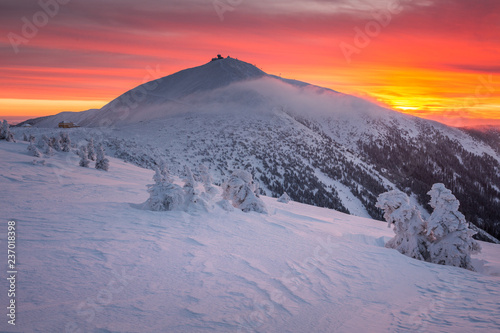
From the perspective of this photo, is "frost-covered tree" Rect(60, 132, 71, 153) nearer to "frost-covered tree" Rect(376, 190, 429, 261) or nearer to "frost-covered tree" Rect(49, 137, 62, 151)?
"frost-covered tree" Rect(49, 137, 62, 151)

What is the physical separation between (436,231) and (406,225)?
1.04 m

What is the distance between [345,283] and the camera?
268 inches

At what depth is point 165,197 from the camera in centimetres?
1048

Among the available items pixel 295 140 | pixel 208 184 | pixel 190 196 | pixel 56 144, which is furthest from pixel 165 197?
pixel 295 140

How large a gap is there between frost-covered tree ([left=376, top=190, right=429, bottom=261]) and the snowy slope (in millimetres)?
1504

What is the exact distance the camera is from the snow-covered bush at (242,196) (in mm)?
13516

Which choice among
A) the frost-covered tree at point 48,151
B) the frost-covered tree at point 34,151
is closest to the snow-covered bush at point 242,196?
the frost-covered tree at point 34,151

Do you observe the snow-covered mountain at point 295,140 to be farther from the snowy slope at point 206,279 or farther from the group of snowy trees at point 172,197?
the snowy slope at point 206,279

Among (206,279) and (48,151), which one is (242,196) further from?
(48,151)

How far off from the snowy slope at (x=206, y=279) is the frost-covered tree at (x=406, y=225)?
1504mm

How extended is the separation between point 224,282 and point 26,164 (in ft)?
49.3

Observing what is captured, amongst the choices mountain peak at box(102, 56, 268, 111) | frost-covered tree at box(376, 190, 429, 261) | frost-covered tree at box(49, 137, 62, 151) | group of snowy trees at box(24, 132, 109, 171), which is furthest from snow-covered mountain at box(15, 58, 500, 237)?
frost-covered tree at box(376, 190, 429, 261)

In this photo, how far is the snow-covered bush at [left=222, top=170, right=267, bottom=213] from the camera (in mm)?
13516

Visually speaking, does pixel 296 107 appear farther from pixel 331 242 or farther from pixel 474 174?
pixel 331 242
